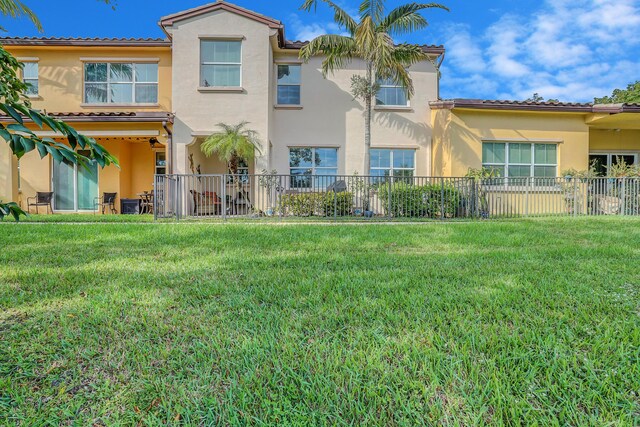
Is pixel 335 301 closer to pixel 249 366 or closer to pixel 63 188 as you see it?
pixel 249 366

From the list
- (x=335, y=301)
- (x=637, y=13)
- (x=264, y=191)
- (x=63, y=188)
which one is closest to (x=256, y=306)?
(x=335, y=301)

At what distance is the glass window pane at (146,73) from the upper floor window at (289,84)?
207 inches

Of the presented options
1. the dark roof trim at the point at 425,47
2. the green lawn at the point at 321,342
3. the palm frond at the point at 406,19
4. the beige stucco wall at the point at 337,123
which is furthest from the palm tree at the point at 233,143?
the green lawn at the point at 321,342

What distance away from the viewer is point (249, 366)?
6.64 feet

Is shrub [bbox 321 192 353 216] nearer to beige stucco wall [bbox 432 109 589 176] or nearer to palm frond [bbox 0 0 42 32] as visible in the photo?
beige stucco wall [bbox 432 109 589 176]

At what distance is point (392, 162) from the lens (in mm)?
15664

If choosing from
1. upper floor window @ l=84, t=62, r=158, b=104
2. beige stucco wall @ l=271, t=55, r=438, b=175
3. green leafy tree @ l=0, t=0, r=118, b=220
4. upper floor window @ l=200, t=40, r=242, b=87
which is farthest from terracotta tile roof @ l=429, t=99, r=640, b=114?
green leafy tree @ l=0, t=0, r=118, b=220

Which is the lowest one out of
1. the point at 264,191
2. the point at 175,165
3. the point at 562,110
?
the point at 264,191

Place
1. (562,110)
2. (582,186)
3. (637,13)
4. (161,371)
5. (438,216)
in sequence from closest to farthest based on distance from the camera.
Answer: (161,371), (438,216), (582,186), (562,110), (637,13)

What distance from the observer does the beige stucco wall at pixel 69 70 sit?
48.1 ft

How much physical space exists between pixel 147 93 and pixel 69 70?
325 centimetres

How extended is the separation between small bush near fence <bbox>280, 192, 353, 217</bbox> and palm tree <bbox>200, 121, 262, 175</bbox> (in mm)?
2533

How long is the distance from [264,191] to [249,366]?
11009 mm

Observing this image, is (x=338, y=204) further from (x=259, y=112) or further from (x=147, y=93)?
(x=147, y=93)
